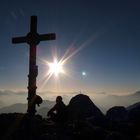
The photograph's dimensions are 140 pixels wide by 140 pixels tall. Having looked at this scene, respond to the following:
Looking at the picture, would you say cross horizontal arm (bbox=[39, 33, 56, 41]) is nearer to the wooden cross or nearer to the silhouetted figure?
the wooden cross

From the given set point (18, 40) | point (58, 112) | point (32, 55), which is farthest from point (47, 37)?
point (58, 112)

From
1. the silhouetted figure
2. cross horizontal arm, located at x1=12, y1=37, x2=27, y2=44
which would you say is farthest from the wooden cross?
the silhouetted figure

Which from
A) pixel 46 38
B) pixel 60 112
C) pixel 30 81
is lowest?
pixel 60 112

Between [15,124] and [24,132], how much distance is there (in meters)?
1.05

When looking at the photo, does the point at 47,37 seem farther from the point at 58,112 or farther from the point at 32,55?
the point at 58,112

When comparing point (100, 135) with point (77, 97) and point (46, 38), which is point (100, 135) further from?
point (77, 97)

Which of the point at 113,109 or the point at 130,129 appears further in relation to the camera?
the point at 113,109

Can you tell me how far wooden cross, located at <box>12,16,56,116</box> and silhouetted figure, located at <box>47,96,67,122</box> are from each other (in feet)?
3.21

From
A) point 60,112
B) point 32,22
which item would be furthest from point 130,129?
point 32,22

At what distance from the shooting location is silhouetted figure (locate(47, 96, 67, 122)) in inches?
578

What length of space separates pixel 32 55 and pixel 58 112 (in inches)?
132

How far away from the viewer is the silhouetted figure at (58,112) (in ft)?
48.1

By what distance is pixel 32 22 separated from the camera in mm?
15734

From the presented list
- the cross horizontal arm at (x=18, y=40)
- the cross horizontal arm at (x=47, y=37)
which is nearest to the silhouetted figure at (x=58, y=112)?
the cross horizontal arm at (x=47, y=37)
